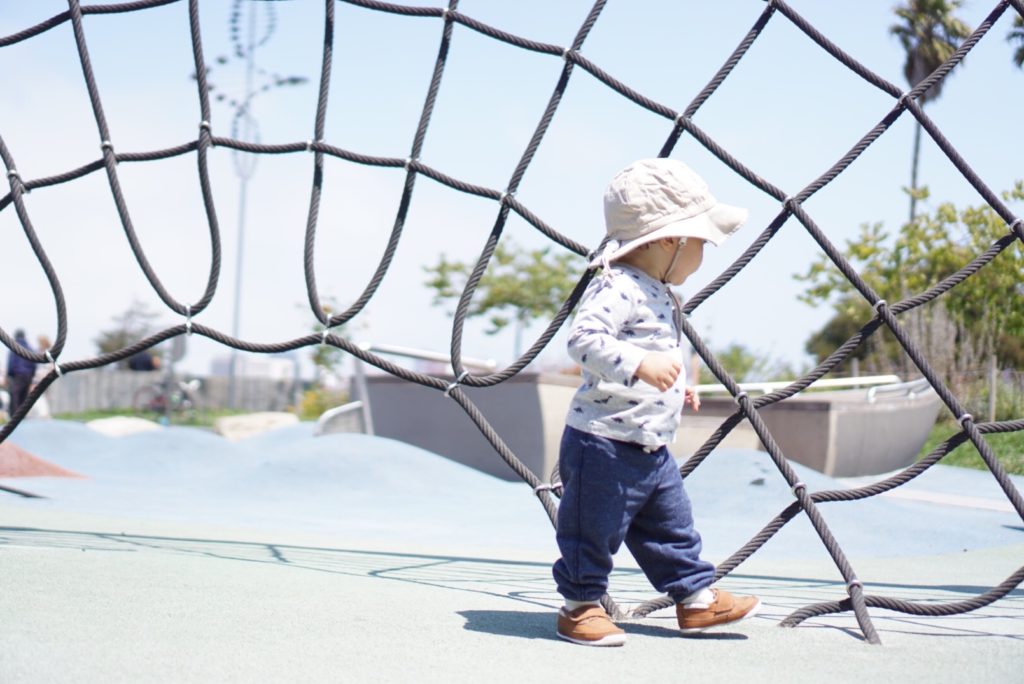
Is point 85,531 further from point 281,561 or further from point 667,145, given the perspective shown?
point 667,145

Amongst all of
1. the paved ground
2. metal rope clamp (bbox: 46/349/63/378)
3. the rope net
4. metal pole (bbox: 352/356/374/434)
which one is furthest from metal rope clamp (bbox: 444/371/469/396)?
metal pole (bbox: 352/356/374/434)

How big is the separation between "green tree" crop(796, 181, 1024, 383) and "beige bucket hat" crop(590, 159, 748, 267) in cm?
80

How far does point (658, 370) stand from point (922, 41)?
1608 cm

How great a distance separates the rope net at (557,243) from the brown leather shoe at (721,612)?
15 centimetres

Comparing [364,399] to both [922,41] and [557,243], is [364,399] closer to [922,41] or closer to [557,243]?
[557,243]

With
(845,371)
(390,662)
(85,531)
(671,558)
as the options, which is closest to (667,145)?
(671,558)

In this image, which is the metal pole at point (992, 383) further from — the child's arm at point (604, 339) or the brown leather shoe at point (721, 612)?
the child's arm at point (604, 339)

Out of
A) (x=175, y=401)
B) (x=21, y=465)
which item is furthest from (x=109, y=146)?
(x=175, y=401)

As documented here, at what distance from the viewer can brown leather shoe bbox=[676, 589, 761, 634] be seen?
1.86 meters

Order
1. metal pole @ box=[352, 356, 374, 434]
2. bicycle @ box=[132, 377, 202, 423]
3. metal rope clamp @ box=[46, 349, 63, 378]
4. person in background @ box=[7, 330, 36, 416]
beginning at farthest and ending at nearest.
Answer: bicycle @ box=[132, 377, 202, 423], metal pole @ box=[352, 356, 374, 434], person in background @ box=[7, 330, 36, 416], metal rope clamp @ box=[46, 349, 63, 378]

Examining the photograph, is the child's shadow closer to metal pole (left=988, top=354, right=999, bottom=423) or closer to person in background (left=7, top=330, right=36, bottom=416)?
metal pole (left=988, top=354, right=999, bottom=423)

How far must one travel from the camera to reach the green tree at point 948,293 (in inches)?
130

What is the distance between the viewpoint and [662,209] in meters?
1.84

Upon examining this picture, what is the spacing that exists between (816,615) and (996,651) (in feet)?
1.05
